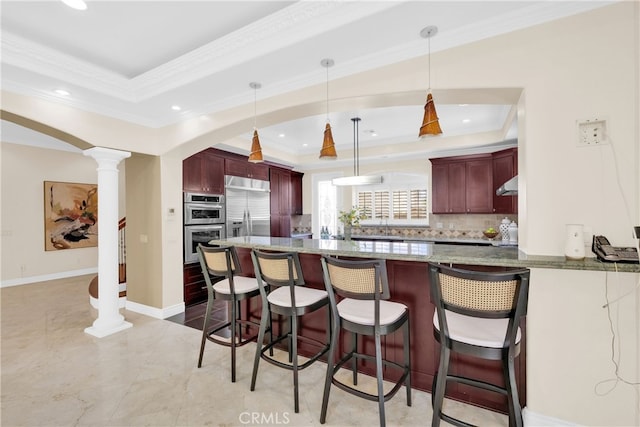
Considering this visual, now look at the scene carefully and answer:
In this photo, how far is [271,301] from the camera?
7.29 ft

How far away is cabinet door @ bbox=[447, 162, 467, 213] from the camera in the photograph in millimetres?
5387

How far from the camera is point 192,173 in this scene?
14.5ft

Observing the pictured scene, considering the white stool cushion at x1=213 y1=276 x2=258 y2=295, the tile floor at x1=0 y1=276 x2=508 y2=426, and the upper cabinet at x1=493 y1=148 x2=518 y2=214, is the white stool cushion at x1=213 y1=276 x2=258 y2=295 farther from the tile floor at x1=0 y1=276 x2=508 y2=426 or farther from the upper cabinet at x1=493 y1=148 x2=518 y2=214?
the upper cabinet at x1=493 y1=148 x2=518 y2=214

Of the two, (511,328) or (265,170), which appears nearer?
(511,328)

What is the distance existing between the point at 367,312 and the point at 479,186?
442cm

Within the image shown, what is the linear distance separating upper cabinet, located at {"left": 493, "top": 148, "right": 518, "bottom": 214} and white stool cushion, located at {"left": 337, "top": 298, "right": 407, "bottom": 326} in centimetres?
393

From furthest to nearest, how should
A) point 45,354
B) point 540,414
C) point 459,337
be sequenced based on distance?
1. point 45,354
2. point 540,414
3. point 459,337

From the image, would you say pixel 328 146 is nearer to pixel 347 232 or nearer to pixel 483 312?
pixel 347 232

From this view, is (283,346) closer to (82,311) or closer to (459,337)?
(459,337)

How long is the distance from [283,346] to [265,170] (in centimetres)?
397

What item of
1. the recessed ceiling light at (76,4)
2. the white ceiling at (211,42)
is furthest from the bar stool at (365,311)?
the recessed ceiling light at (76,4)

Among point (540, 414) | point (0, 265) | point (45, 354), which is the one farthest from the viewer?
point (0, 265)

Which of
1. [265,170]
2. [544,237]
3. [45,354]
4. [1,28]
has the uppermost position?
[1,28]

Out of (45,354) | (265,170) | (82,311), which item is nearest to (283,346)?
(45,354)
